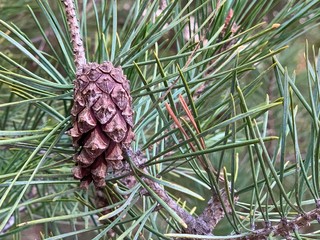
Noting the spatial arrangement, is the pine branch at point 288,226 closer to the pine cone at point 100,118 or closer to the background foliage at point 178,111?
the background foliage at point 178,111

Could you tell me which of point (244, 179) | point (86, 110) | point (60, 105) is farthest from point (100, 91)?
point (244, 179)

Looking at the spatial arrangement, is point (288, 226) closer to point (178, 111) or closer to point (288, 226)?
point (288, 226)

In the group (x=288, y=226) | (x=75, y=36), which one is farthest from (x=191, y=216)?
(x=75, y=36)

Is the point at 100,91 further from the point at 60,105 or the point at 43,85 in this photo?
the point at 60,105

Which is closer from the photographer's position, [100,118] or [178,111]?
[100,118]

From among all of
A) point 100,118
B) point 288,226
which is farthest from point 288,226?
point 100,118

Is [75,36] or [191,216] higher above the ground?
[75,36]
